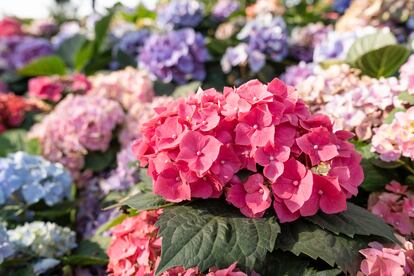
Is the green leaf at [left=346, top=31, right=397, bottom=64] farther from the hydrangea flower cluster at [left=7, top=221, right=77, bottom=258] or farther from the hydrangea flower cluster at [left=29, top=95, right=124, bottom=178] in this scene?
the hydrangea flower cluster at [left=7, top=221, right=77, bottom=258]

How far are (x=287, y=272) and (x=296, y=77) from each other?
1.47m

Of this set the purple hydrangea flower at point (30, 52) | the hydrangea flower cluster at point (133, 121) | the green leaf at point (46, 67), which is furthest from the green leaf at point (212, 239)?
the purple hydrangea flower at point (30, 52)

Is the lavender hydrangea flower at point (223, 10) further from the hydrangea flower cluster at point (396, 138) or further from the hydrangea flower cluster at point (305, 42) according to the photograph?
the hydrangea flower cluster at point (396, 138)

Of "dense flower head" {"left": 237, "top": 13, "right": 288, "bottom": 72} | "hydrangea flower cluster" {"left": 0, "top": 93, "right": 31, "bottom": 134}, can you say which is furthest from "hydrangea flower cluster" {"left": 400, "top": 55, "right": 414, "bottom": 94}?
"hydrangea flower cluster" {"left": 0, "top": 93, "right": 31, "bottom": 134}

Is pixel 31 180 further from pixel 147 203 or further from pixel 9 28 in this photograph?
pixel 9 28

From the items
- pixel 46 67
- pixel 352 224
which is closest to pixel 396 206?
pixel 352 224

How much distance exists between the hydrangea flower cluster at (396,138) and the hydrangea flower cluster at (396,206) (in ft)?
0.34

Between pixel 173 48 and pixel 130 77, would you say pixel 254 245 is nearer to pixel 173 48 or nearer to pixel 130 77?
pixel 130 77

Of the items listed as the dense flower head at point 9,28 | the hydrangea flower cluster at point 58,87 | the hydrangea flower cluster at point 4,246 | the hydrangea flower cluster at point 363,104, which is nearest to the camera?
the hydrangea flower cluster at point 4,246

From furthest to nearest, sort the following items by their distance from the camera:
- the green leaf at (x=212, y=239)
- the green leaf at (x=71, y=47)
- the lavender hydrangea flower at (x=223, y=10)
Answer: the green leaf at (x=71, y=47) < the lavender hydrangea flower at (x=223, y=10) < the green leaf at (x=212, y=239)

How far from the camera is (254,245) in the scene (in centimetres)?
124

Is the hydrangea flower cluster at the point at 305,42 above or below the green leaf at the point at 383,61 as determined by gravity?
below

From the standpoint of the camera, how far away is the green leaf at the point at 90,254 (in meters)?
1.86

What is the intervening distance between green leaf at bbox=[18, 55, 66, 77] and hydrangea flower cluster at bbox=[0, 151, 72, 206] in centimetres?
133
